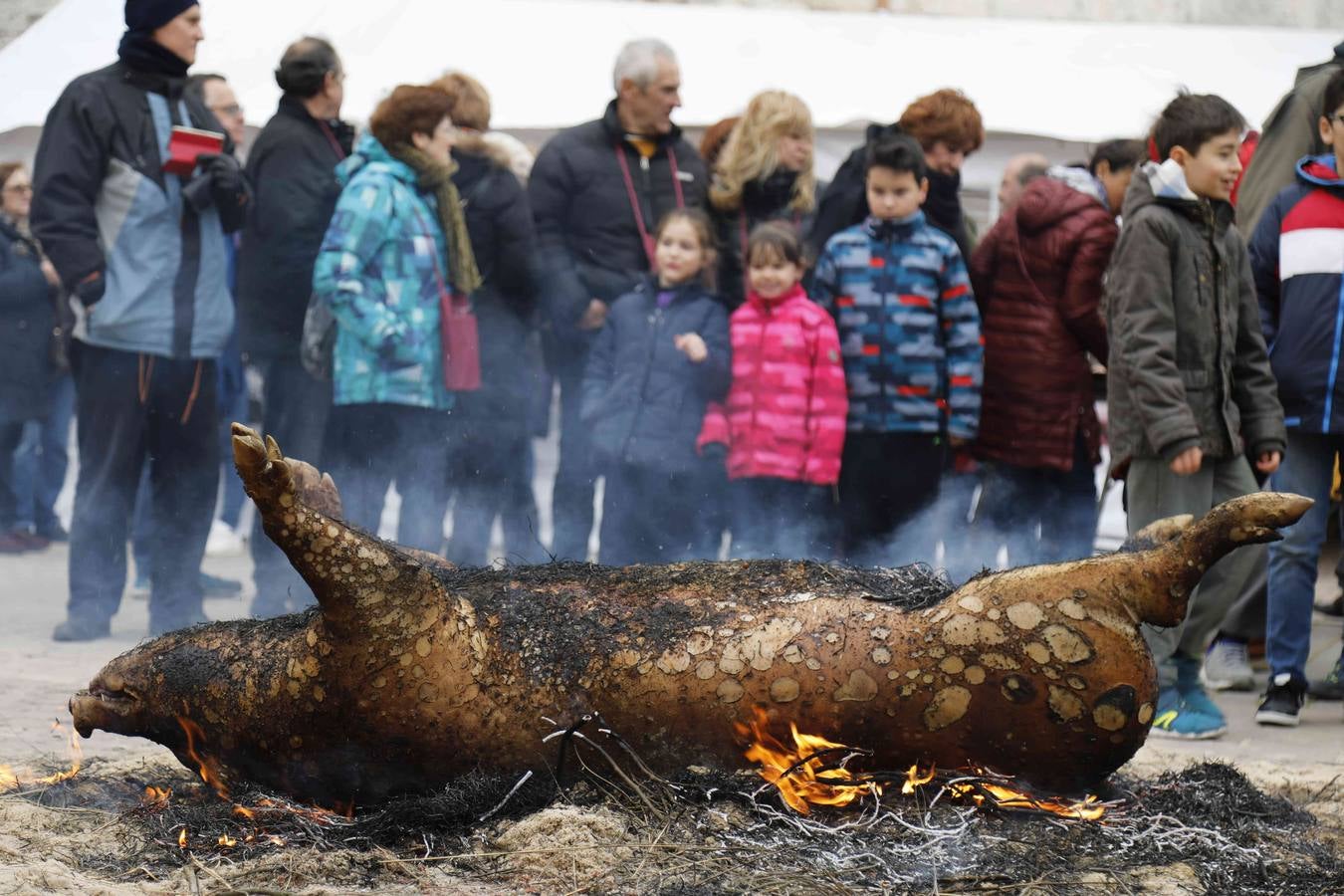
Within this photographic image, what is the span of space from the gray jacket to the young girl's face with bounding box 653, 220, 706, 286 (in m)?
1.79

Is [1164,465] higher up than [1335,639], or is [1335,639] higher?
[1164,465]

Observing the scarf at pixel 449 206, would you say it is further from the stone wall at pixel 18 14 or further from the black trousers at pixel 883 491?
the stone wall at pixel 18 14

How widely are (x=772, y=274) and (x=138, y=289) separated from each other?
2.66 m

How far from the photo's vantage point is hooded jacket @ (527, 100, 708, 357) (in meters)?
7.23

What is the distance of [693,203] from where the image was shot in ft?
24.0

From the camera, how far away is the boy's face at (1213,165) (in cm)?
581

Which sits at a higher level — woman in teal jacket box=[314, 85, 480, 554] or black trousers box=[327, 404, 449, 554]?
woman in teal jacket box=[314, 85, 480, 554]

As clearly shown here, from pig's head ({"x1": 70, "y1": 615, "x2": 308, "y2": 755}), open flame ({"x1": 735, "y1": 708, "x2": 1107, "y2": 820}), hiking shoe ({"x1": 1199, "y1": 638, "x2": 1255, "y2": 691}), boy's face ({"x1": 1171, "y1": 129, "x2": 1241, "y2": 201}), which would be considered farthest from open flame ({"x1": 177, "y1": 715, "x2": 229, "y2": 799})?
hiking shoe ({"x1": 1199, "y1": 638, "x2": 1255, "y2": 691})

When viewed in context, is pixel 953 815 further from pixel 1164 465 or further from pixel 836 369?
pixel 836 369

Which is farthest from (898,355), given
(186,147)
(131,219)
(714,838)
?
(714,838)

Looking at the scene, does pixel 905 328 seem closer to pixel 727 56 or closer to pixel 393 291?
pixel 393 291

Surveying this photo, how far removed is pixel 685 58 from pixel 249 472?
344 inches

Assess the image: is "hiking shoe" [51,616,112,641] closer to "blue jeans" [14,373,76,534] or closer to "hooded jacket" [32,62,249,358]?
"hooded jacket" [32,62,249,358]

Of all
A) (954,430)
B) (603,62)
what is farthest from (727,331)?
(603,62)
